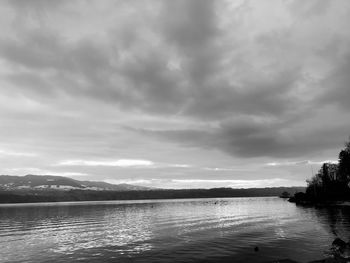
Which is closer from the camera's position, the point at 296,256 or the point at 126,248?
the point at 296,256

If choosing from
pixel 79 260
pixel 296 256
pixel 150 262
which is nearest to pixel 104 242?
pixel 79 260

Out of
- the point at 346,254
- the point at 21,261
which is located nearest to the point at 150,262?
the point at 21,261

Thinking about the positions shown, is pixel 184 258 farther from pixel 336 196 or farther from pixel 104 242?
pixel 336 196

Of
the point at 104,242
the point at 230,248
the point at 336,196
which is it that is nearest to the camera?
the point at 230,248

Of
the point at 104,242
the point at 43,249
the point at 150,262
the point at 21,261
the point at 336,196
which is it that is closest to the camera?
the point at 150,262

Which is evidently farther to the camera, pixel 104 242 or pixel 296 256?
pixel 104 242

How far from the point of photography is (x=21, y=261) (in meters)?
46.8

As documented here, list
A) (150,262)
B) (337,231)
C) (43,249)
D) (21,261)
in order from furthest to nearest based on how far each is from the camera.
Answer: (337,231) → (43,249) → (21,261) → (150,262)

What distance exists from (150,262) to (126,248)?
43.9 ft

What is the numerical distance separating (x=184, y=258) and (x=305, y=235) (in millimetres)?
35184

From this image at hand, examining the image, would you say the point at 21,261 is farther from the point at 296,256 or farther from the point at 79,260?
the point at 296,256

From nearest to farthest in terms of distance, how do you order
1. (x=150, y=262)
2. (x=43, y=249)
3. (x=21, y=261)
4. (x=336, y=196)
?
(x=150, y=262) < (x=21, y=261) < (x=43, y=249) < (x=336, y=196)

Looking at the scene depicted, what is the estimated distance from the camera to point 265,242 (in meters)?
58.5

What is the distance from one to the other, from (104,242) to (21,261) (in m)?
18.7
